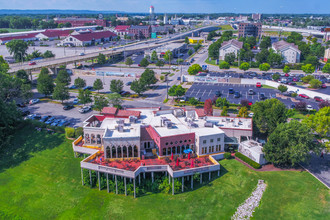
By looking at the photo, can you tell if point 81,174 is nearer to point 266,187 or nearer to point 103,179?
point 103,179

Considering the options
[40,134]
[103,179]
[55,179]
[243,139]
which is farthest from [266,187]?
[40,134]

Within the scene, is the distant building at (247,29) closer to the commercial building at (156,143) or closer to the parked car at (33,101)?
the parked car at (33,101)

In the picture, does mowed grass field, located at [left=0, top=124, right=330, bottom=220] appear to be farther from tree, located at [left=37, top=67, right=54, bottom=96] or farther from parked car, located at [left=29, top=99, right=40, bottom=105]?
tree, located at [left=37, top=67, right=54, bottom=96]

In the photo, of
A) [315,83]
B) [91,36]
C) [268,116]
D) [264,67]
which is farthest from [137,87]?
[91,36]

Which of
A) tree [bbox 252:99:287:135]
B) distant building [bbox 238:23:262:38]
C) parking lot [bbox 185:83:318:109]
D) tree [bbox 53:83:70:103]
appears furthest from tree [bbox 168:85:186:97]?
distant building [bbox 238:23:262:38]

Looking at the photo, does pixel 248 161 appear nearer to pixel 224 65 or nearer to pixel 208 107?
pixel 208 107

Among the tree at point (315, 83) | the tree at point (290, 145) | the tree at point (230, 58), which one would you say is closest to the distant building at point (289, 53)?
the tree at point (230, 58)
